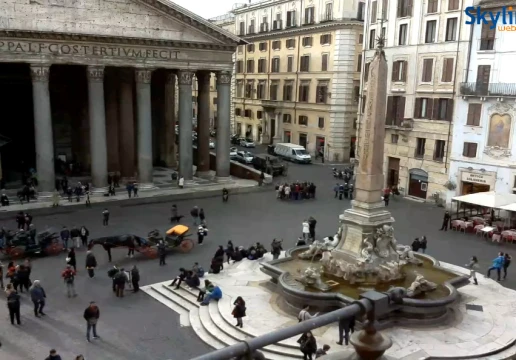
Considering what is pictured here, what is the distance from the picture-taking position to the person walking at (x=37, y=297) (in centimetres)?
1481

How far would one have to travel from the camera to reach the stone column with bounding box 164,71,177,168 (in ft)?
136

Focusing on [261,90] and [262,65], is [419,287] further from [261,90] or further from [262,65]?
[261,90]

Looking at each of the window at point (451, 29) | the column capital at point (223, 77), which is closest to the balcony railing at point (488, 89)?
the window at point (451, 29)

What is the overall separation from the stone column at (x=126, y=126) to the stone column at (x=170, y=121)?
19.0 ft

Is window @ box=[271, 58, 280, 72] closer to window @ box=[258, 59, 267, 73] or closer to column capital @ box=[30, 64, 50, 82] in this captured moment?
window @ box=[258, 59, 267, 73]

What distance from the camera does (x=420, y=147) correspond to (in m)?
33.4

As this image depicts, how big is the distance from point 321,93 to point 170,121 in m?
16.3

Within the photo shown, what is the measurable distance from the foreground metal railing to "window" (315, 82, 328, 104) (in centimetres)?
4779

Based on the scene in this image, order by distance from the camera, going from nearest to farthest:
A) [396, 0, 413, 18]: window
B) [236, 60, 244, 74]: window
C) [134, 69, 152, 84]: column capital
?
[134, 69, 152, 84]: column capital < [396, 0, 413, 18]: window < [236, 60, 244, 74]: window

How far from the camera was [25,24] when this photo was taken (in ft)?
91.7

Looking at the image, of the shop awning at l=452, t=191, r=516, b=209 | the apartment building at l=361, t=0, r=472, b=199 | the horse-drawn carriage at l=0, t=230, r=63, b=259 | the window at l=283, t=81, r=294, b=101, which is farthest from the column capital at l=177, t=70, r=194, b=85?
the window at l=283, t=81, r=294, b=101

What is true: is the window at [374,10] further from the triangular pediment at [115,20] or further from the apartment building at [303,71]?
the triangular pediment at [115,20]

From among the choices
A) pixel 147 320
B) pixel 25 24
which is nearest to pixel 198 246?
pixel 147 320

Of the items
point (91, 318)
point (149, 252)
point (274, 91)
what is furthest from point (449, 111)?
point (274, 91)
